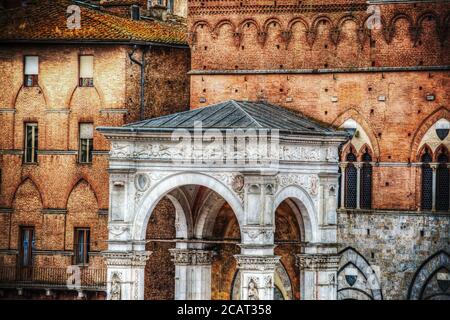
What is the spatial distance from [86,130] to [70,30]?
318cm

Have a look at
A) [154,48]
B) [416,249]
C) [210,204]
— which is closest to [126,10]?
[154,48]

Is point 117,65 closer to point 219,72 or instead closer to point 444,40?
point 219,72

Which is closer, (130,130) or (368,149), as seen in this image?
(130,130)

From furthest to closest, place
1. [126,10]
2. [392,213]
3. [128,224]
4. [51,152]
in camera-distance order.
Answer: [126,10] < [51,152] < [392,213] < [128,224]

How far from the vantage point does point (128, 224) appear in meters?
49.9

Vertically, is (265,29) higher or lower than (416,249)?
higher

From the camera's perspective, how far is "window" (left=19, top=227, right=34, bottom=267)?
186ft

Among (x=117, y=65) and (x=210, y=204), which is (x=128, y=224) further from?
(x=117, y=65)

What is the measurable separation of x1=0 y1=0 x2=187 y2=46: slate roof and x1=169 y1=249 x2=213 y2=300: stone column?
7.13 metres

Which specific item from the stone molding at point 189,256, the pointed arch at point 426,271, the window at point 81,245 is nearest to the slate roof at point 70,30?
the window at point 81,245

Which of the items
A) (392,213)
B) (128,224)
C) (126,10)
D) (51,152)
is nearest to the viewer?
(128,224)

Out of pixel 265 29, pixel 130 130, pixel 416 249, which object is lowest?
pixel 416 249

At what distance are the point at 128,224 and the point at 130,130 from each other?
2608 millimetres

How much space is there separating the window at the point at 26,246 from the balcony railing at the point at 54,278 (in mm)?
293
